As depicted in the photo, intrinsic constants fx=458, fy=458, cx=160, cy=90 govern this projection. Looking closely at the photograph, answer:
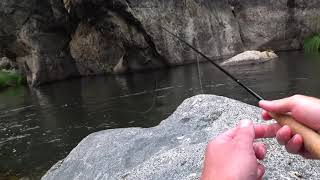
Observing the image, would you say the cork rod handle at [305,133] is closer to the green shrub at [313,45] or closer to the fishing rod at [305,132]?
the fishing rod at [305,132]

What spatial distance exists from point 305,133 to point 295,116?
10 cm

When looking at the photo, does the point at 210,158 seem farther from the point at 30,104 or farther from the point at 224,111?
the point at 30,104

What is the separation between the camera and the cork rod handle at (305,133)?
1838 mm

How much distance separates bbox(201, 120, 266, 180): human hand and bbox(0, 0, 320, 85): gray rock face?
2905 cm

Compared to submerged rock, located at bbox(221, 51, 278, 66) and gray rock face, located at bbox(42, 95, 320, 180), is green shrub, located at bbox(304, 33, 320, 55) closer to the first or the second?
submerged rock, located at bbox(221, 51, 278, 66)

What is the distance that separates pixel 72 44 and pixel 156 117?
21.1 metres

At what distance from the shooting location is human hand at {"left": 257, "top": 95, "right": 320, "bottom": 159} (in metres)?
1.93

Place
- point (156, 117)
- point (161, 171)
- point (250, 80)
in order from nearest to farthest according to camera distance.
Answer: point (161, 171) < point (156, 117) < point (250, 80)

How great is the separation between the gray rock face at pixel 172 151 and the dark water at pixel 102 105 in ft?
9.61

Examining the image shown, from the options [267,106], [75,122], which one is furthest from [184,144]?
[75,122]

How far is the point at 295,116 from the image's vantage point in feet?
6.48

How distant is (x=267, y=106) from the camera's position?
2.04 m

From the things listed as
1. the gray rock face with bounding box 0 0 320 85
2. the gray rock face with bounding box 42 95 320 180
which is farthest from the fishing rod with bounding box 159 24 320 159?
the gray rock face with bounding box 0 0 320 85

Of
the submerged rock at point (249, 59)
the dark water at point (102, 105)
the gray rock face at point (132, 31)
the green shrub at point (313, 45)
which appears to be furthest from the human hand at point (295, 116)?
the green shrub at point (313, 45)
